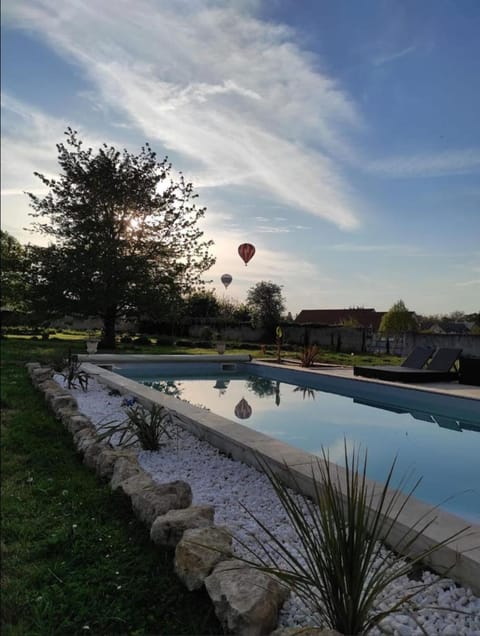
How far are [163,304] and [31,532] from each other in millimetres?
16441

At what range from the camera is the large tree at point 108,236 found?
18.1 m

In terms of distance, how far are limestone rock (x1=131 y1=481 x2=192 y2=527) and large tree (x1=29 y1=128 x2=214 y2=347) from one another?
51.8 feet

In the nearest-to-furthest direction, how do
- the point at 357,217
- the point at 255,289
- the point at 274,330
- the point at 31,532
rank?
the point at 31,532 < the point at 357,217 < the point at 274,330 < the point at 255,289

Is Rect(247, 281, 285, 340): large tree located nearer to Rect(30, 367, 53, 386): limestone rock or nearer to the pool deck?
the pool deck

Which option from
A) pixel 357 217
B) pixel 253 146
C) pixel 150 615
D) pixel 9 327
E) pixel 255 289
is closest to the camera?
pixel 150 615

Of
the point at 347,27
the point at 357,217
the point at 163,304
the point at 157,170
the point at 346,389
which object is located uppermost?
the point at 157,170

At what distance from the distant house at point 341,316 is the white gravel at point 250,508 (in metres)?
43.4

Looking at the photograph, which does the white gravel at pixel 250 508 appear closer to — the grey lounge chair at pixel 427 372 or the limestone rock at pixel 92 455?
the limestone rock at pixel 92 455

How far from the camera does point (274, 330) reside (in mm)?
25906

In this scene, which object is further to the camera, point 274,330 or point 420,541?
point 274,330

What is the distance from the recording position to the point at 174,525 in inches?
101

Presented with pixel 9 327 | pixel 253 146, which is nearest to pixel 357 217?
pixel 253 146

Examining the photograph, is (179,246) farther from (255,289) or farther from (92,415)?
(92,415)

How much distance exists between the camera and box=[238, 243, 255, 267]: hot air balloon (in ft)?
61.6
